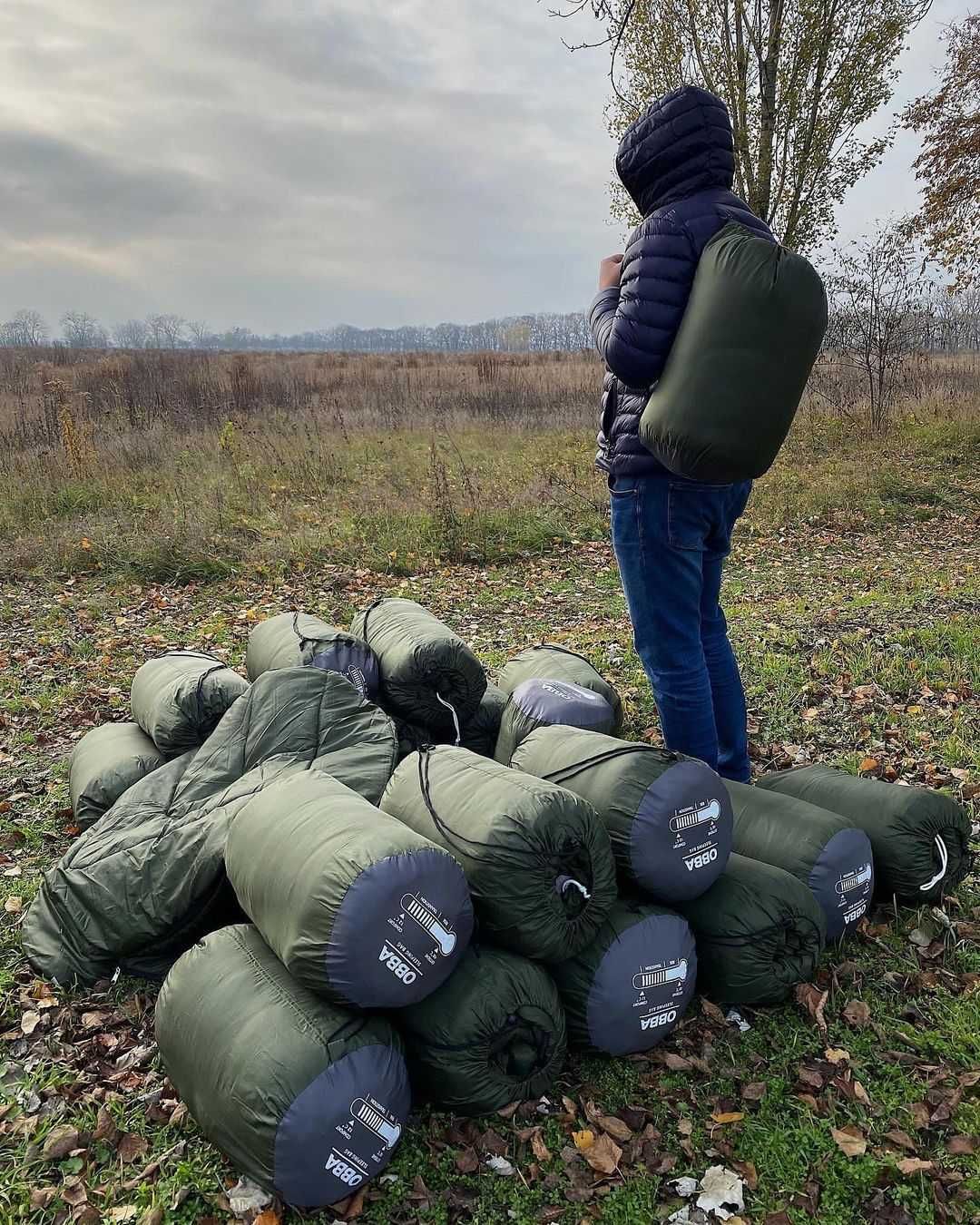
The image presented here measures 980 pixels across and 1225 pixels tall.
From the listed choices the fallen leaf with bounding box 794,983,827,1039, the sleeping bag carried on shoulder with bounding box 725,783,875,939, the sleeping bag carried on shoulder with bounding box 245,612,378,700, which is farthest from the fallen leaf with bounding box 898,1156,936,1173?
the sleeping bag carried on shoulder with bounding box 245,612,378,700

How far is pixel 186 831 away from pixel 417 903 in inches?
47.3

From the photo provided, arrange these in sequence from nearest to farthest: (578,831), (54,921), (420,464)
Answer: (578,831)
(54,921)
(420,464)

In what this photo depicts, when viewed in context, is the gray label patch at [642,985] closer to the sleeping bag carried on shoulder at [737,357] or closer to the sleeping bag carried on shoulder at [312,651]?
the sleeping bag carried on shoulder at [737,357]

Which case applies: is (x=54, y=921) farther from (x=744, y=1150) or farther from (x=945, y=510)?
(x=945, y=510)

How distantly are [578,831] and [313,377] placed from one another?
77.5 feet

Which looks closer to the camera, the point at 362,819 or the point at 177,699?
the point at 362,819

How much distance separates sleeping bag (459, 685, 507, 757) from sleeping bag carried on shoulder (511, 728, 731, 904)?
1.44 meters

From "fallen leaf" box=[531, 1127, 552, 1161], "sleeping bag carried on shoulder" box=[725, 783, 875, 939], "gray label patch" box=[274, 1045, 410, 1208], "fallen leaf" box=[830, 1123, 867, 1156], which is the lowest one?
"fallen leaf" box=[531, 1127, 552, 1161]

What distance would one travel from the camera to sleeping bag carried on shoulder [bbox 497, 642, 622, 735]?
4348 mm

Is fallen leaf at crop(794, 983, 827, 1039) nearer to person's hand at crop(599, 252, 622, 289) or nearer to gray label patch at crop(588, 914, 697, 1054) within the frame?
gray label patch at crop(588, 914, 697, 1054)

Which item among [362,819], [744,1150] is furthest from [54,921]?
[744,1150]

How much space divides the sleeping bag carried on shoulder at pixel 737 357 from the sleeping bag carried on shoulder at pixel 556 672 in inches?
→ 65.7

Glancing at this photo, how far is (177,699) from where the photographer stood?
4016 mm

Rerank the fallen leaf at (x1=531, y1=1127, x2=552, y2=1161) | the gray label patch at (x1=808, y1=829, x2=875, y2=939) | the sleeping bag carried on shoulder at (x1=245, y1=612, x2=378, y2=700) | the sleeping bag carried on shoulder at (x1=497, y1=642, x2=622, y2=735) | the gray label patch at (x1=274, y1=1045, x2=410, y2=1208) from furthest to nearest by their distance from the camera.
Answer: the sleeping bag carried on shoulder at (x1=497, y1=642, x2=622, y2=735) < the sleeping bag carried on shoulder at (x1=245, y1=612, x2=378, y2=700) < the gray label patch at (x1=808, y1=829, x2=875, y2=939) < the fallen leaf at (x1=531, y1=1127, x2=552, y2=1161) < the gray label patch at (x1=274, y1=1045, x2=410, y2=1208)
